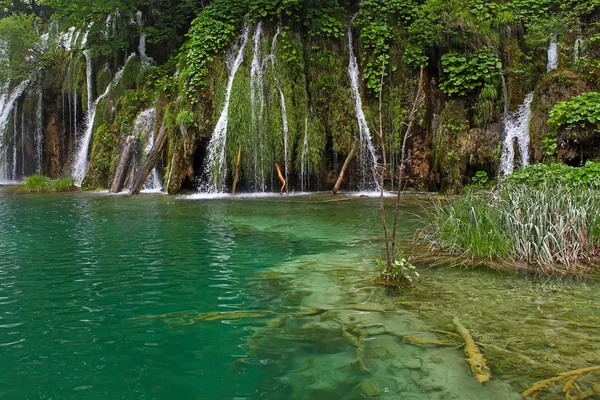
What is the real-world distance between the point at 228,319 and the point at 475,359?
2330 millimetres

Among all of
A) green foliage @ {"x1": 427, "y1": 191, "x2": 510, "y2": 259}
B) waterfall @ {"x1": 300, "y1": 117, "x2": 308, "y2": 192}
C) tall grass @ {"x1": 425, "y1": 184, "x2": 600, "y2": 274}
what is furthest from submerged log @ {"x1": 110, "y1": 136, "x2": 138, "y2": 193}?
tall grass @ {"x1": 425, "y1": 184, "x2": 600, "y2": 274}

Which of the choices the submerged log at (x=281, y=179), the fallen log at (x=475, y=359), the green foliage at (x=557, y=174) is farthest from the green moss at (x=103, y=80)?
the fallen log at (x=475, y=359)

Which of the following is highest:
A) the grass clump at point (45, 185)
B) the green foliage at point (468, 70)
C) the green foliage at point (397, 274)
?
the green foliage at point (468, 70)

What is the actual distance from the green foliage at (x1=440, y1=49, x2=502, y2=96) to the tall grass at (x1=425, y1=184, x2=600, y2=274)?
962 cm

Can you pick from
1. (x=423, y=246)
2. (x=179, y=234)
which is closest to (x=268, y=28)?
(x=179, y=234)

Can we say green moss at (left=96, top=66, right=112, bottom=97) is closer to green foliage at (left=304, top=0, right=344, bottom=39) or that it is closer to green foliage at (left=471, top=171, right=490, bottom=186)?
green foliage at (left=304, top=0, right=344, bottom=39)

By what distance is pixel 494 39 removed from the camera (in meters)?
16.1

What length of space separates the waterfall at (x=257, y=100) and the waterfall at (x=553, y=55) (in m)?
10.3

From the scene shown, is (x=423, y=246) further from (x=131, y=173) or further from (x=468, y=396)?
(x=131, y=173)

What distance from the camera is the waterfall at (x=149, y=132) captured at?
1984 centimetres

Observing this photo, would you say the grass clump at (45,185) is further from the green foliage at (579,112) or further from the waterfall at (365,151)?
Result: the green foliage at (579,112)

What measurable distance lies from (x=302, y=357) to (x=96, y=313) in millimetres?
2435

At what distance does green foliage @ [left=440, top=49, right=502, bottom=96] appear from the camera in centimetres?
1547

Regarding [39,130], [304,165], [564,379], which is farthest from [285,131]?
[39,130]
